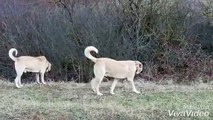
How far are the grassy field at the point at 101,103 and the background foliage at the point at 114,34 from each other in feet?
10.7

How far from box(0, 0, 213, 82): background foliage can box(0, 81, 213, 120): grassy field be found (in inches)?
128

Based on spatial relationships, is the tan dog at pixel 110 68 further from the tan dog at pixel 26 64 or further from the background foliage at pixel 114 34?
the background foliage at pixel 114 34

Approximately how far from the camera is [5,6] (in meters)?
13.3

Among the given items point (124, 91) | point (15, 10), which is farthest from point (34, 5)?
point (124, 91)

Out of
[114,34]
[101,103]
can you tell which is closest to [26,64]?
[101,103]

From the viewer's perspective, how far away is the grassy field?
671cm

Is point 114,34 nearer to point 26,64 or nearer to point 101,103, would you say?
point 26,64

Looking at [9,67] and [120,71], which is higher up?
[120,71]

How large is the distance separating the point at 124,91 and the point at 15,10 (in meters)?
5.84

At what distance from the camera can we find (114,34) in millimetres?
12383

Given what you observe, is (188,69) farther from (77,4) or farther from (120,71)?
(120,71)

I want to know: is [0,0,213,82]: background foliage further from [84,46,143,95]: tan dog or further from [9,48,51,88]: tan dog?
[84,46,143,95]: tan dog

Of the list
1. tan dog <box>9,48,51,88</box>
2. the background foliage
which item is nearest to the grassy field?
tan dog <box>9,48,51,88</box>

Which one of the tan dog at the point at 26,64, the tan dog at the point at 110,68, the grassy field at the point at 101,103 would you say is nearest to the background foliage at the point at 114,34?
the tan dog at the point at 26,64
